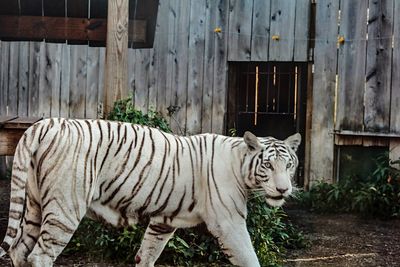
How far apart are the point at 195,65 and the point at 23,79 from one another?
2398mm

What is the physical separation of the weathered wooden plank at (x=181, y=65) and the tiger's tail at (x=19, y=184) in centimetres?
419

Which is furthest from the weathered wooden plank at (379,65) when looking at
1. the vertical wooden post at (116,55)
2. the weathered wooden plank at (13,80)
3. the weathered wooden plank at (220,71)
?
the weathered wooden plank at (13,80)

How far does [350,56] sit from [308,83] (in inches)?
23.8

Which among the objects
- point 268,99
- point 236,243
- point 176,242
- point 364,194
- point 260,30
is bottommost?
point 176,242

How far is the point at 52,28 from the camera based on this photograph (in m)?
8.50

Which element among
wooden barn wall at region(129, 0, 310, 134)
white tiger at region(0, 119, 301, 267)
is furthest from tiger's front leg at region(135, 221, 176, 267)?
wooden barn wall at region(129, 0, 310, 134)

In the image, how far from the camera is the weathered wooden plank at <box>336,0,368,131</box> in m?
7.54

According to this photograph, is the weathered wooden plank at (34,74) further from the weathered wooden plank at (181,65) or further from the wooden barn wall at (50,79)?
the weathered wooden plank at (181,65)

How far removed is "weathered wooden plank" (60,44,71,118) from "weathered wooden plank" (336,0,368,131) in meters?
3.49

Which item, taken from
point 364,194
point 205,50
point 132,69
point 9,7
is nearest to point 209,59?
point 205,50

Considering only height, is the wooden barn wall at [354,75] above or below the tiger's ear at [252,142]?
above

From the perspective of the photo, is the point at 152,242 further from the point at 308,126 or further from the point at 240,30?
the point at 240,30

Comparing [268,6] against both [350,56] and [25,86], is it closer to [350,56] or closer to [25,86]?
[350,56]

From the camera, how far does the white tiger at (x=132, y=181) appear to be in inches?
153
